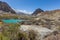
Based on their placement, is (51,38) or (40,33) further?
(40,33)

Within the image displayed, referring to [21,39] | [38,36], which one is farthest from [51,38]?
[21,39]

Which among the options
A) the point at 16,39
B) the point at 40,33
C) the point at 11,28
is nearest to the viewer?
the point at 16,39

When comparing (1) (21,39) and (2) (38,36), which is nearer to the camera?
(1) (21,39)

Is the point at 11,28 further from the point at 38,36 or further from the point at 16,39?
the point at 38,36

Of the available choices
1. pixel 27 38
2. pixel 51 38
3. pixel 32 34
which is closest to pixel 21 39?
pixel 27 38

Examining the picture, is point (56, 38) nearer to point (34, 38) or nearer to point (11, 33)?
point (34, 38)

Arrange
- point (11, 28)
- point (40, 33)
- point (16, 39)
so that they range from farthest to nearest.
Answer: point (40, 33)
point (11, 28)
point (16, 39)

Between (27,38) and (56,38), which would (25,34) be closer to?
(27,38)

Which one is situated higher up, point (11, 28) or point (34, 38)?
point (11, 28)

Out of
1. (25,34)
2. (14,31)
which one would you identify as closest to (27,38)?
(25,34)
